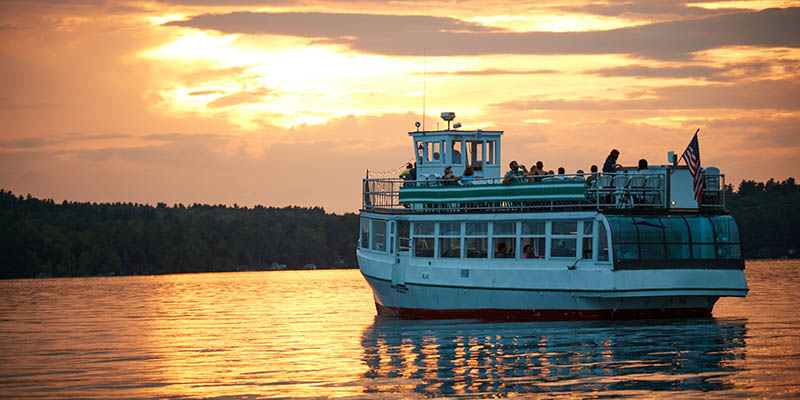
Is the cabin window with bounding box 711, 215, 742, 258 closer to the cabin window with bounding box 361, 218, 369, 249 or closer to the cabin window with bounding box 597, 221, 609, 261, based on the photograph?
the cabin window with bounding box 597, 221, 609, 261

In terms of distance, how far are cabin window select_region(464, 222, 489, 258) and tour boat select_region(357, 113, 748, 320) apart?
5 centimetres

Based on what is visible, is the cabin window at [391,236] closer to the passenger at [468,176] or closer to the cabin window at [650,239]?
the passenger at [468,176]

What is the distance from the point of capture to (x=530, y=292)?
36969mm

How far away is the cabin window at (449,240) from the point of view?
40.3m

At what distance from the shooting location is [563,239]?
120 ft

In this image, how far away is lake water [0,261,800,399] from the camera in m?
24.0

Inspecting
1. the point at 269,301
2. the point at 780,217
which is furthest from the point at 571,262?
the point at 780,217

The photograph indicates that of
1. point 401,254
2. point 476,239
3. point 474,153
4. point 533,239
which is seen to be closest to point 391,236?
point 401,254

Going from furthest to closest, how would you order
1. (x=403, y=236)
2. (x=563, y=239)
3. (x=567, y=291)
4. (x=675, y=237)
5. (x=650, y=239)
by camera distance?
(x=403, y=236)
(x=563, y=239)
(x=567, y=291)
(x=675, y=237)
(x=650, y=239)

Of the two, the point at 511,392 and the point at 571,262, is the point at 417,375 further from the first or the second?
the point at 571,262

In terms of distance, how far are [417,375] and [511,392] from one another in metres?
3.56

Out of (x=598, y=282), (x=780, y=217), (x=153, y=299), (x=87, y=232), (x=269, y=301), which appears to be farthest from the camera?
(x=87, y=232)

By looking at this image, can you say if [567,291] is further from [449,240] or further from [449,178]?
[449,178]

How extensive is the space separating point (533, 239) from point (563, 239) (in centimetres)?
188
